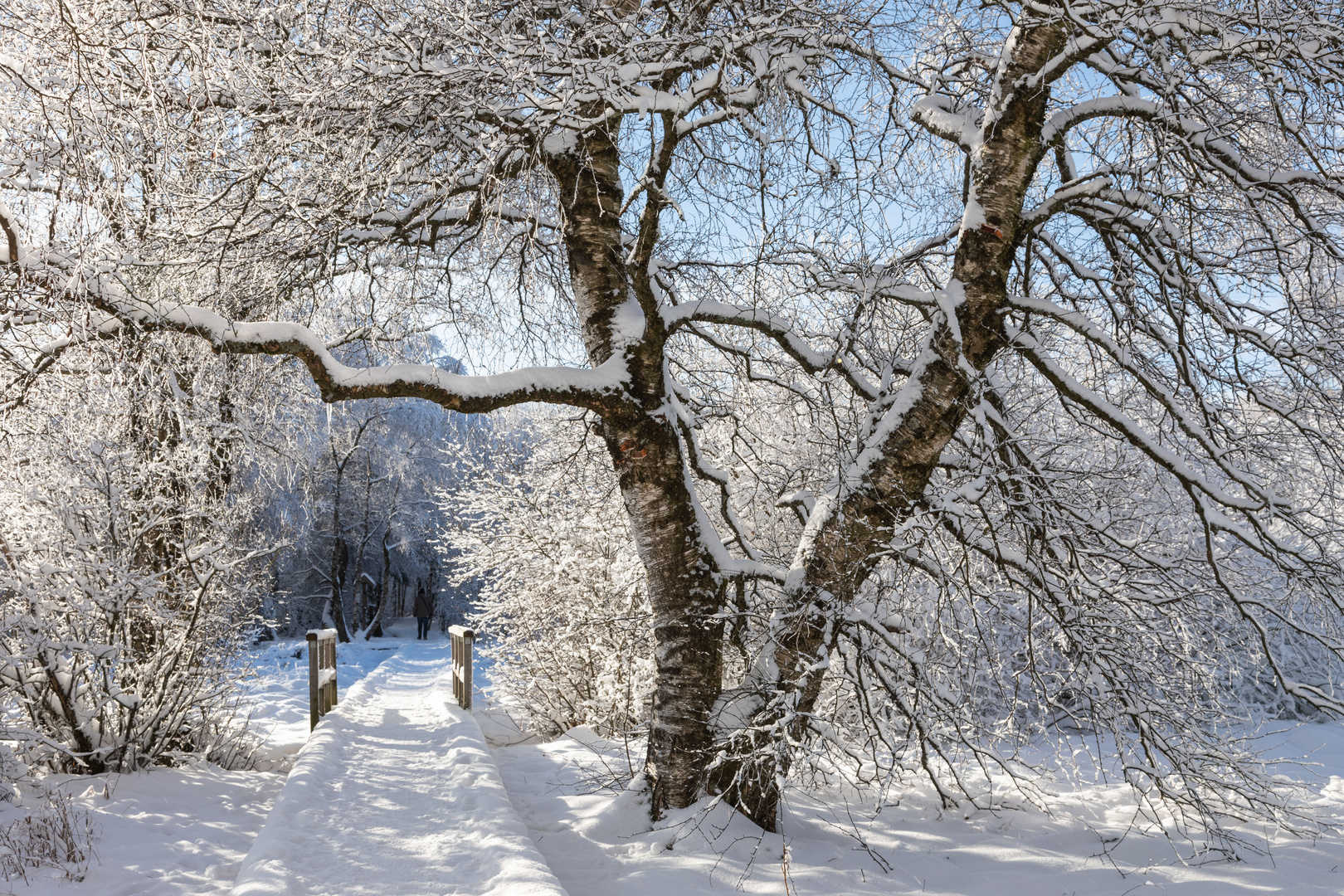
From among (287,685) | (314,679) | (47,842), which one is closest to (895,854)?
(47,842)

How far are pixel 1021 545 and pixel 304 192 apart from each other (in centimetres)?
443

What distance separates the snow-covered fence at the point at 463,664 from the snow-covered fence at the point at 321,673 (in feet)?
4.53

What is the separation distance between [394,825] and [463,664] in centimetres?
470

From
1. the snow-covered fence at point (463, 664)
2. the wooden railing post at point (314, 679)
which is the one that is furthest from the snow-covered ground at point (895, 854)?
the snow-covered fence at point (463, 664)

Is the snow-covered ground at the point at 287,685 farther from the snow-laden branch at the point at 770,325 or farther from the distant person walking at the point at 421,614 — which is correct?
the snow-laden branch at the point at 770,325

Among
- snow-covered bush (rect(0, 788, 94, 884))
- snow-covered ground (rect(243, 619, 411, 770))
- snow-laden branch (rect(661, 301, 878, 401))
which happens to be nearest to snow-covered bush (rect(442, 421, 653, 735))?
snow-covered ground (rect(243, 619, 411, 770))

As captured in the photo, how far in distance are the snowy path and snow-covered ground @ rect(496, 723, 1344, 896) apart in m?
0.32

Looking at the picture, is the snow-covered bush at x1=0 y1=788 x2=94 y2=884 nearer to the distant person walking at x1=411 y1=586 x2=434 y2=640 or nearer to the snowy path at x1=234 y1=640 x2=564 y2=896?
the snowy path at x1=234 y1=640 x2=564 y2=896

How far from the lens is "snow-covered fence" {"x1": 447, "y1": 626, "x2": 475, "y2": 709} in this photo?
9086mm

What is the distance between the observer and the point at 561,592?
7930 millimetres

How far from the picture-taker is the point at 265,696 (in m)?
11.1

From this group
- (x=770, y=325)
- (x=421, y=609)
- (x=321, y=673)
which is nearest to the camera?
(x=770, y=325)

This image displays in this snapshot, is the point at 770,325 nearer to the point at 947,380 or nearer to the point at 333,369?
the point at 947,380

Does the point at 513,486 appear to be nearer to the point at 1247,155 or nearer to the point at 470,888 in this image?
the point at 470,888
